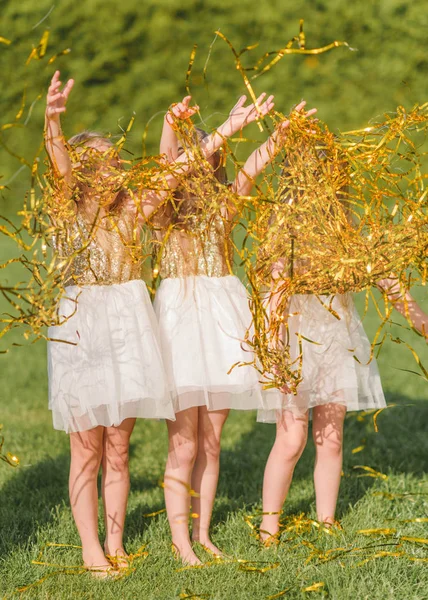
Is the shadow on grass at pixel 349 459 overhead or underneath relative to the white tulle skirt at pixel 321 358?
underneath

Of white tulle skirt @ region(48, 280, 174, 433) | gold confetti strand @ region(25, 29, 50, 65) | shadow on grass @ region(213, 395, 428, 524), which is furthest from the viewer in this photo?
shadow on grass @ region(213, 395, 428, 524)

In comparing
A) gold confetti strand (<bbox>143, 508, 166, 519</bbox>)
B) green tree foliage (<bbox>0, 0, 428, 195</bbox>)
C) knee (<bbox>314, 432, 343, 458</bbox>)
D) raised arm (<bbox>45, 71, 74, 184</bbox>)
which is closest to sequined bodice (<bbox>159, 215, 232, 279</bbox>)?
raised arm (<bbox>45, 71, 74, 184</bbox>)

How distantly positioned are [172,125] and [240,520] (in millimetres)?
1853

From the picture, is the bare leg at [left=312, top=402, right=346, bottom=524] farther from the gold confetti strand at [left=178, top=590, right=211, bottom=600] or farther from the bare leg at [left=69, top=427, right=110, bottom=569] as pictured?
the bare leg at [left=69, top=427, right=110, bottom=569]

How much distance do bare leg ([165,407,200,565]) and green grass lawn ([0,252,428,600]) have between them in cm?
12

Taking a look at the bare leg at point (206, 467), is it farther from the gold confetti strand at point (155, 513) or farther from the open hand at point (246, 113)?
the open hand at point (246, 113)

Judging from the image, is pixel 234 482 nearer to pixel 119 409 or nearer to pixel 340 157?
pixel 119 409

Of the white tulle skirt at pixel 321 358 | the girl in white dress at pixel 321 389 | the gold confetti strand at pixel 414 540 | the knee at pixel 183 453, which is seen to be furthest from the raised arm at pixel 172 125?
the gold confetti strand at pixel 414 540

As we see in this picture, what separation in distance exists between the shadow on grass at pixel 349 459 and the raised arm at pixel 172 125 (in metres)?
1.56

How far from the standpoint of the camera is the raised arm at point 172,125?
134 inches

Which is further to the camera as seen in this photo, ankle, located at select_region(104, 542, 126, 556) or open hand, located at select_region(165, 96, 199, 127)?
ankle, located at select_region(104, 542, 126, 556)

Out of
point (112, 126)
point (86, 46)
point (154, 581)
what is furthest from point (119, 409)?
point (86, 46)

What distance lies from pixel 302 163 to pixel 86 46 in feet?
37.4

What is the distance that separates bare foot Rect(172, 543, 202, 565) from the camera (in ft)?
11.5
